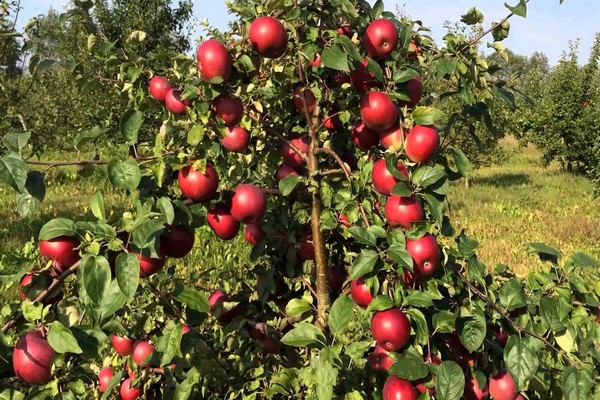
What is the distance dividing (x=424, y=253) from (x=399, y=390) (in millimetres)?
346

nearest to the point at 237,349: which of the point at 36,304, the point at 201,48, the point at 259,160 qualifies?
the point at 259,160

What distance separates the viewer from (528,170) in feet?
51.2

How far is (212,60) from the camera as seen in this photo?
51.5 inches

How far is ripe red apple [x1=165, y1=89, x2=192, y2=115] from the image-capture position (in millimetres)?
1463

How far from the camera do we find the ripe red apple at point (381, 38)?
139cm

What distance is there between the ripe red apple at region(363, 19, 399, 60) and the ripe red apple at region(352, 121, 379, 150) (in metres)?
0.29

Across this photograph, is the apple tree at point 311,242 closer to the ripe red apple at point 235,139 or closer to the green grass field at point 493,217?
the ripe red apple at point 235,139

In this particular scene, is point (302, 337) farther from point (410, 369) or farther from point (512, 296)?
point (512, 296)

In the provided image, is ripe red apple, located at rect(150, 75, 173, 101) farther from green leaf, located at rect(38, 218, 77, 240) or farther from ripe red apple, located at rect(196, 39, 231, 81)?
green leaf, located at rect(38, 218, 77, 240)

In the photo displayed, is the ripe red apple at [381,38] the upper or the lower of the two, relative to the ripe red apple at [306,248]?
upper

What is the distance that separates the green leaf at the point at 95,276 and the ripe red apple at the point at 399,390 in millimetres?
725

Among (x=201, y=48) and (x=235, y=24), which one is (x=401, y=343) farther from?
(x=235, y=24)

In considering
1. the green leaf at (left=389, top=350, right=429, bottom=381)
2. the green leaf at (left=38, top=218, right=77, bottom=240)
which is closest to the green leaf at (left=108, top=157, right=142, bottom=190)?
the green leaf at (left=38, top=218, right=77, bottom=240)

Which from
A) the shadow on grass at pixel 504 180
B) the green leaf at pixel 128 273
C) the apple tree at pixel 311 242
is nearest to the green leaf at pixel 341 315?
the apple tree at pixel 311 242
